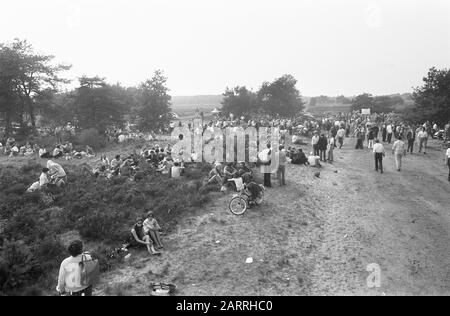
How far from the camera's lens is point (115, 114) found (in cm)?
3869

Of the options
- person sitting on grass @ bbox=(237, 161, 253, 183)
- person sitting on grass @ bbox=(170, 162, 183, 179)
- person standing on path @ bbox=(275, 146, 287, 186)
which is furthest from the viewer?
person sitting on grass @ bbox=(170, 162, 183, 179)

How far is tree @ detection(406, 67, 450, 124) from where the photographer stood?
3311 cm

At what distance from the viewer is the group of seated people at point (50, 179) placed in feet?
59.5

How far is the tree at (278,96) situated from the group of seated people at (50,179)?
131ft

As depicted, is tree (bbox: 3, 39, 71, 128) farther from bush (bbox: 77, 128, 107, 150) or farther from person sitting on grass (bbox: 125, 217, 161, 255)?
person sitting on grass (bbox: 125, 217, 161, 255)

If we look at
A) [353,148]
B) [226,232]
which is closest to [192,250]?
[226,232]

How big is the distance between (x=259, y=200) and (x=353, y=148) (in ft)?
54.0

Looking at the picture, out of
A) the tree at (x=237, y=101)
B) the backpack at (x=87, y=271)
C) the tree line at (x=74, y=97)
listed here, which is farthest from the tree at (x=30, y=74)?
the backpack at (x=87, y=271)

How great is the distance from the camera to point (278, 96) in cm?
5716

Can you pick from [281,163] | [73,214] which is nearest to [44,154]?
[73,214]

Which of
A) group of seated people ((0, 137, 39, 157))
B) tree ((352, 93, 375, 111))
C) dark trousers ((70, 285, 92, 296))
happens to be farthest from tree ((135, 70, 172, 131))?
tree ((352, 93, 375, 111))

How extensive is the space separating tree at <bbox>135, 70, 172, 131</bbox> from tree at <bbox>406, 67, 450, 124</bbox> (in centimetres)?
2280

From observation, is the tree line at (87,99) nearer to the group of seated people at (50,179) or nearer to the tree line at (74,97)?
the tree line at (74,97)
